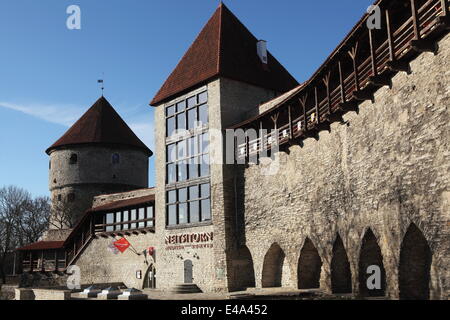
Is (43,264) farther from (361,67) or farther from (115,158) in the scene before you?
(361,67)

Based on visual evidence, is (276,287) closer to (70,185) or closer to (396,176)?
(396,176)

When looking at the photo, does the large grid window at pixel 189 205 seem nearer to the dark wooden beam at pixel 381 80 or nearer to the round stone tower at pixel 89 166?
the dark wooden beam at pixel 381 80

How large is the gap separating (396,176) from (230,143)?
13.1 meters

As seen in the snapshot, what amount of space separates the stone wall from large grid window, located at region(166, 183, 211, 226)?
458cm

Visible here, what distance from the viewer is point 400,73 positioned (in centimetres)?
1303

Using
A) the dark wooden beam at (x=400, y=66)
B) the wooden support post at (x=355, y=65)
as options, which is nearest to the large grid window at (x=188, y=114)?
the wooden support post at (x=355, y=65)

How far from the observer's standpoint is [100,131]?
152 feet

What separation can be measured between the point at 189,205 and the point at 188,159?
2.59 meters

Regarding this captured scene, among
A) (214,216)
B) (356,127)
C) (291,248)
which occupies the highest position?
(356,127)

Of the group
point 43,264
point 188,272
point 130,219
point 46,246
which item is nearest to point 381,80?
point 188,272

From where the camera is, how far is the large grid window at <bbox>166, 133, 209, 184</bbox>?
86.2 ft

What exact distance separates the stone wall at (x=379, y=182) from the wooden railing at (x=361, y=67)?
0.39m

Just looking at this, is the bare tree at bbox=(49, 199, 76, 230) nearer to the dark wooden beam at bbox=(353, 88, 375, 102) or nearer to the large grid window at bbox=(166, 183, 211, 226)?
the large grid window at bbox=(166, 183, 211, 226)
